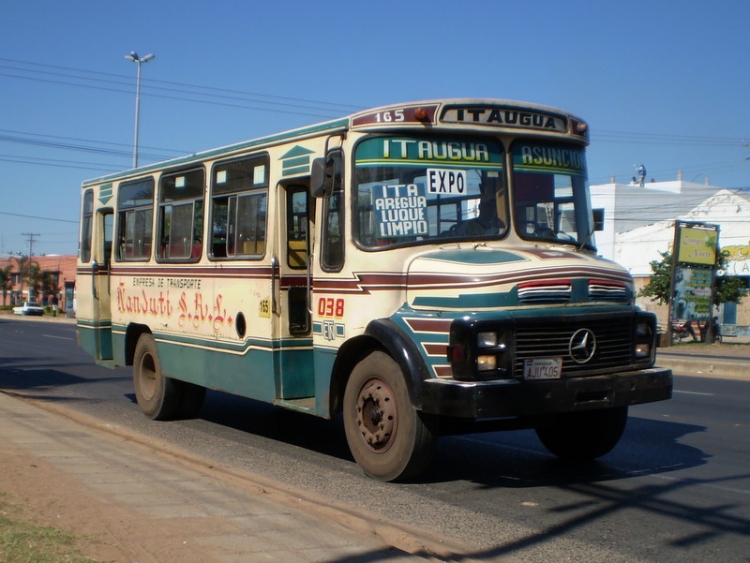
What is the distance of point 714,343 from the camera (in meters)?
34.1

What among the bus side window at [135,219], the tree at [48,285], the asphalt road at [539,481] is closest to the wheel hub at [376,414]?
the asphalt road at [539,481]

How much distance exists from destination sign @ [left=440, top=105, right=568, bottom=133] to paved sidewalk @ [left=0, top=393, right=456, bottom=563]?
334cm

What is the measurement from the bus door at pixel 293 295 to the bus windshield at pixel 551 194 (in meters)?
2.16

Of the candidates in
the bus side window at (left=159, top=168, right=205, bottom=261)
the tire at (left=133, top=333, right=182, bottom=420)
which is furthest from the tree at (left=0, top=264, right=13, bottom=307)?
the bus side window at (left=159, top=168, right=205, bottom=261)

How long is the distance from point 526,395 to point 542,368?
25 cm

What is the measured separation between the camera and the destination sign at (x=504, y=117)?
24.5 feet

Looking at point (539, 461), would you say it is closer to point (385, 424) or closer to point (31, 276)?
point (385, 424)

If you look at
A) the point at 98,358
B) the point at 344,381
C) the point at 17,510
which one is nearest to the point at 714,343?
the point at 98,358

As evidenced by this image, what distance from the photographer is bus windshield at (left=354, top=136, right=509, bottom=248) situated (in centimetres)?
735

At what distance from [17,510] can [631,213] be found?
6140 cm

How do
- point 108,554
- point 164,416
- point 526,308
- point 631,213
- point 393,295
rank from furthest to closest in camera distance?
point 631,213
point 164,416
point 393,295
point 526,308
point 108,554

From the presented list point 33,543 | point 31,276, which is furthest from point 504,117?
point 31,276

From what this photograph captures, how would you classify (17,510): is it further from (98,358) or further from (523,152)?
(98,358)

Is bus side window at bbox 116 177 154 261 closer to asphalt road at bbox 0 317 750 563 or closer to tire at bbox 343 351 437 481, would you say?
asphalt road at bbox 0 317 750 563
